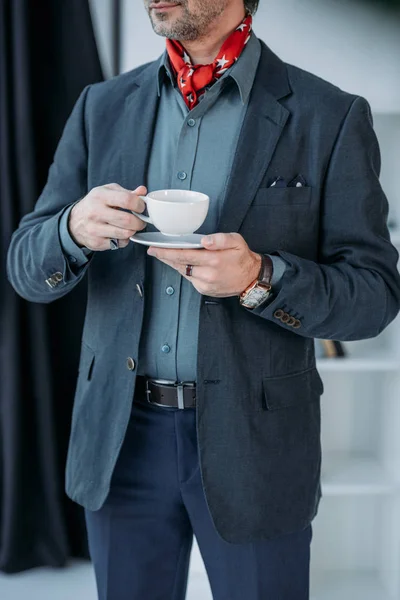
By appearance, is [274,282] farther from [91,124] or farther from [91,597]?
[91,597]

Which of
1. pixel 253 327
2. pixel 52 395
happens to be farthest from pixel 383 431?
pixel 253 327

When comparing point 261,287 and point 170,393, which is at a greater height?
point 261,287

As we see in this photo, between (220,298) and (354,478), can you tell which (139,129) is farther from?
(354,478)

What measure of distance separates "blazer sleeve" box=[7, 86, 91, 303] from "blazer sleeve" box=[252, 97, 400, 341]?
382 mm

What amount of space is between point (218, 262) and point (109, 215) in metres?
0.20

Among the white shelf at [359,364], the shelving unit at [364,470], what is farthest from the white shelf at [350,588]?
the white shelf at [359,364]

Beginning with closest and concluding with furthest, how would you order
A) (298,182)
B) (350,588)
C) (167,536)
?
(298,182), (167,536), (350,588)

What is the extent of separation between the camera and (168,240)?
46.7 inches

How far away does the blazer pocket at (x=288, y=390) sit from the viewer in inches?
53.3

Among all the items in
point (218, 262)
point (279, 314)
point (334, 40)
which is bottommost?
point (279, 314)

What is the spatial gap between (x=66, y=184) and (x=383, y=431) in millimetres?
1504

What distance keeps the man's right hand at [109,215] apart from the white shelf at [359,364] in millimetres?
1206

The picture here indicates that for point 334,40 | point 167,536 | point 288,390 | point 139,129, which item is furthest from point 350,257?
point 334,40

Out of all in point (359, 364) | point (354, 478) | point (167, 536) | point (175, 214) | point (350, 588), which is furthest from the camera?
point (350, 588)
